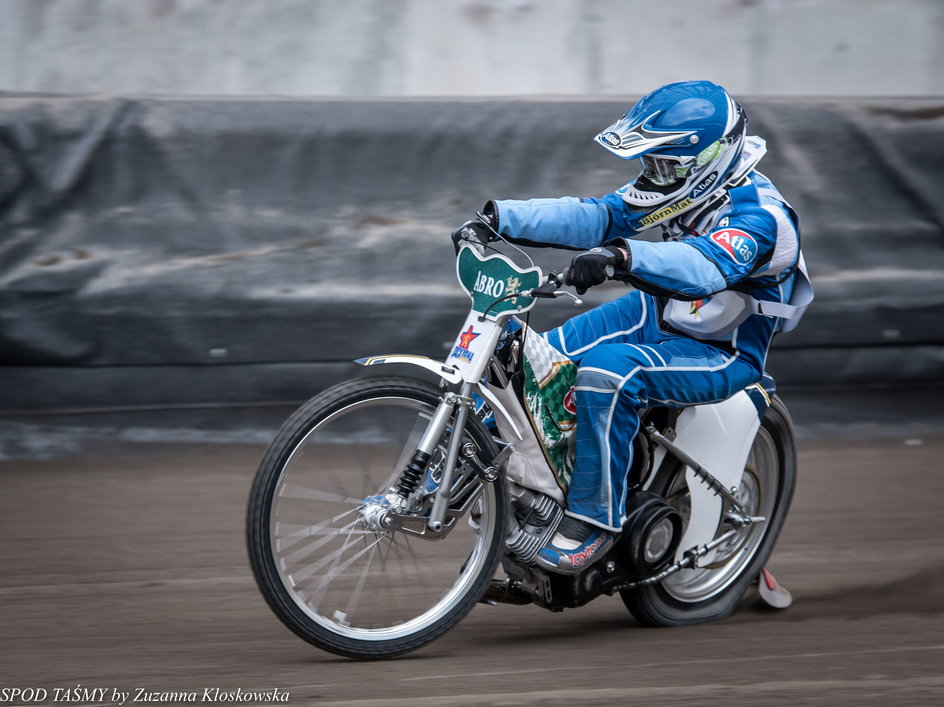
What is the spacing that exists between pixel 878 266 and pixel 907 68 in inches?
82.6

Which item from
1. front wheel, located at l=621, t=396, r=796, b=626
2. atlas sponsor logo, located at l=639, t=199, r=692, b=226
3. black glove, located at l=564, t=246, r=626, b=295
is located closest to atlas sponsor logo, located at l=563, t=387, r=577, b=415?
black glove, located at l=564, t=246, r=626, b=295

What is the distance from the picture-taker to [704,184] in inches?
162

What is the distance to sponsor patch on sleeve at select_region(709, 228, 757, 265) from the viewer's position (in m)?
3.90

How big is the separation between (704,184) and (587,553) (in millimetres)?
1250

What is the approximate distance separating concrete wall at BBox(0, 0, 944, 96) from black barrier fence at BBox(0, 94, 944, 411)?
1.33m

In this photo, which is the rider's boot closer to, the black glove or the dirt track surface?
the dirt track surface

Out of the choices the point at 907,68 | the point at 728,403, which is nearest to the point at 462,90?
the point at 907,68

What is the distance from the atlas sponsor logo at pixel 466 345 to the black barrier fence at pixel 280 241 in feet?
9.81

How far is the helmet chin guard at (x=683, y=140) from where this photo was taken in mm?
4016

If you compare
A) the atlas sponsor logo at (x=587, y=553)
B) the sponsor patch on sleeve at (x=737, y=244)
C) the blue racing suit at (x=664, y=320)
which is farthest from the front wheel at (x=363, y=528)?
the sponsor patch on sleeve at (x=737, y=244)

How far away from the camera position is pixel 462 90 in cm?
856

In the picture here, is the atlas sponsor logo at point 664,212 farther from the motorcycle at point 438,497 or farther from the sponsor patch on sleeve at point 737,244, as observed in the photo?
the motorcycle at point 438,497

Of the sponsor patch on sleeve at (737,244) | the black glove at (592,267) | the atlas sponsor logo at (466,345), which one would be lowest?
the atlas sponsor logo at (466,345)

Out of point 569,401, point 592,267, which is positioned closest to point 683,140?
point 592,267
